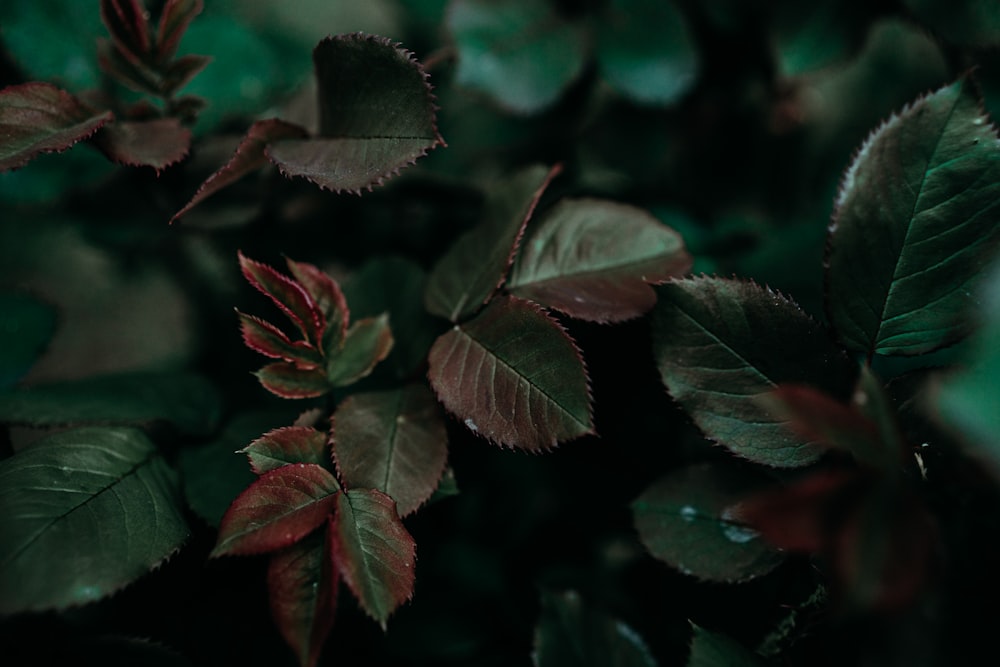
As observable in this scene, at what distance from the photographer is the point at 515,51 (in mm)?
906

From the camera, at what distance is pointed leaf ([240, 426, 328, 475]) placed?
559mm

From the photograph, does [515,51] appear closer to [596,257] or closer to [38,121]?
[596,257]

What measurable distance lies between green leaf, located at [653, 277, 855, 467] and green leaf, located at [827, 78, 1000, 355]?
0.04 metres

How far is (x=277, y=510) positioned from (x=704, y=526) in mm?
359

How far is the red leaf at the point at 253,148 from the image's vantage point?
2.05 ft

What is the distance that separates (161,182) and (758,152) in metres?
0.83

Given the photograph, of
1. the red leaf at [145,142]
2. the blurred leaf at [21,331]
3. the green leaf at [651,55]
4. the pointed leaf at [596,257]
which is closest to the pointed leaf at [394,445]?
the pointed leaf at [596,257]

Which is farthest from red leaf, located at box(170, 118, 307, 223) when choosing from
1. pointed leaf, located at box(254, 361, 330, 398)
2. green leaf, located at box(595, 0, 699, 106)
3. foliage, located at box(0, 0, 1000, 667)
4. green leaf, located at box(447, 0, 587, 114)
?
green leaf, located at box(595, 0, 699, 106)

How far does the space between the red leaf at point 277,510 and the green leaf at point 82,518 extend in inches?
2.9

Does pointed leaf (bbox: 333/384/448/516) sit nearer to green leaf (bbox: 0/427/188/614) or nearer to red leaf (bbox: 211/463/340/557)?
red leaf (bbox: 211/463/340/557)

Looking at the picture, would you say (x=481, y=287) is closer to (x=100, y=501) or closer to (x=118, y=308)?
(x=100, y=501)

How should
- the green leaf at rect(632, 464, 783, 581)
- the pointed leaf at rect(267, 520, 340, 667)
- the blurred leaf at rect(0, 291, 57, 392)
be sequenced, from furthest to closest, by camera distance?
the blurred leaf at rect(0, 291, 57, 392) → the green leaf at rect(632, 464, 783, 581) → the pointed leaf at rect(267, 520, 340, 667)

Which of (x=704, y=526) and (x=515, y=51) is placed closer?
(x=704, y=526)

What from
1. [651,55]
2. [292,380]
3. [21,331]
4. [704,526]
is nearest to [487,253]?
[292,380]
